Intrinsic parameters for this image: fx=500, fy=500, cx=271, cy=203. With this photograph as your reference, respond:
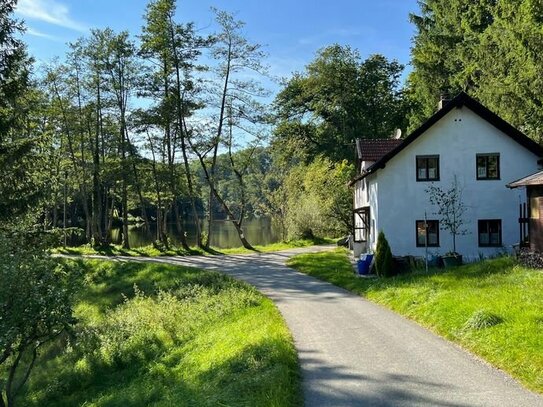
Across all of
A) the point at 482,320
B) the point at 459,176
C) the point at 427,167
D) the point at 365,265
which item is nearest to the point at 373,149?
the point at 427,167

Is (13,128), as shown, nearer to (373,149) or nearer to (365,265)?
(365,265)

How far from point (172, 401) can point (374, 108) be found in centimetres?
4295

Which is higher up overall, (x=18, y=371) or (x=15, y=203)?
(x=15, y=203)

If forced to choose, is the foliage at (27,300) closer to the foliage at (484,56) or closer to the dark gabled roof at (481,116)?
the dark gabled roof at (481,116)

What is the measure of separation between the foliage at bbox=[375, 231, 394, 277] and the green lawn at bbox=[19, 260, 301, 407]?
16.3 ft

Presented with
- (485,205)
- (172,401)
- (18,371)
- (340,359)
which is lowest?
(18,371)

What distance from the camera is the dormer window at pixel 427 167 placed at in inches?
909

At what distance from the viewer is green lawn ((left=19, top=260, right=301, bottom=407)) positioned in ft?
26.8

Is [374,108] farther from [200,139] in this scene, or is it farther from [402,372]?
[402,372]

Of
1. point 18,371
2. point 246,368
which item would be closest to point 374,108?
point 18,371

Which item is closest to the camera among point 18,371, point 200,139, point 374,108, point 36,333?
point 36,333

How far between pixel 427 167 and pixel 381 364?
16169 mm

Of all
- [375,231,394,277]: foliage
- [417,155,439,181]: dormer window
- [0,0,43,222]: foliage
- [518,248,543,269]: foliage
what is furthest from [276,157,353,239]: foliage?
[0,0,43,222]: foliage

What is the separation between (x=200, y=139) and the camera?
35.1 m
